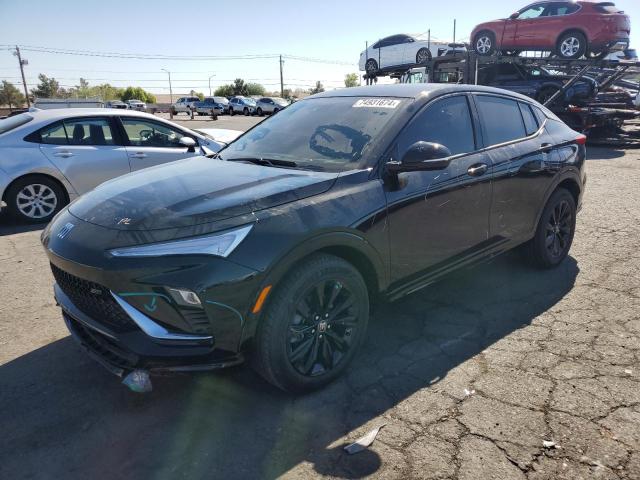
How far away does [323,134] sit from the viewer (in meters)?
3.42

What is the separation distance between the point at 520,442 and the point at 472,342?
1.03 metres

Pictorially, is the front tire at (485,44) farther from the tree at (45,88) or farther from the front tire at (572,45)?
the tree at (45,88)

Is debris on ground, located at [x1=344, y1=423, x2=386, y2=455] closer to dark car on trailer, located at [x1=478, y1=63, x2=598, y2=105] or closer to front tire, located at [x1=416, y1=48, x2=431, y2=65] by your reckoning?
dark car on trailer, located at [x1=478, y1=63, x2=598, y2=105]

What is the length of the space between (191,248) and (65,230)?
88 centimetres

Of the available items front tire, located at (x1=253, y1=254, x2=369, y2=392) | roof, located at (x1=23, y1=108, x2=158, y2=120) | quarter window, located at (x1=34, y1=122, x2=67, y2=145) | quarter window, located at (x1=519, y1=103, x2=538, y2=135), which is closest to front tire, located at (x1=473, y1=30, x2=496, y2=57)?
roof, located at (x1=23, y1=108, x2=158, y2=120)

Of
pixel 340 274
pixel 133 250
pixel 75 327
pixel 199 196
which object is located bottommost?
pixel 75 327

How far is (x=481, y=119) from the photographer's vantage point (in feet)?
12.6

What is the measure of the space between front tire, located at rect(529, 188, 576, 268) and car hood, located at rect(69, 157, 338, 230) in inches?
98.4

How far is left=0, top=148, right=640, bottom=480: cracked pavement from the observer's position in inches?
91.3

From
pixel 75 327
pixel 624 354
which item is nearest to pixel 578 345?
pixel 624 354

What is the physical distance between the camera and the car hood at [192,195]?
2.50 metres

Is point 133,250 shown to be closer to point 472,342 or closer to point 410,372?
point 410,372

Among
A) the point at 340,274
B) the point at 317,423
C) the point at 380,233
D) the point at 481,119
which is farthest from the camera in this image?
the point at 481,119

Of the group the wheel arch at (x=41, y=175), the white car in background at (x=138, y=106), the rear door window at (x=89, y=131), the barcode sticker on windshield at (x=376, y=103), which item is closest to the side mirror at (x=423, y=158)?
the barcode sticker on windshield at (x=376, y=103)
